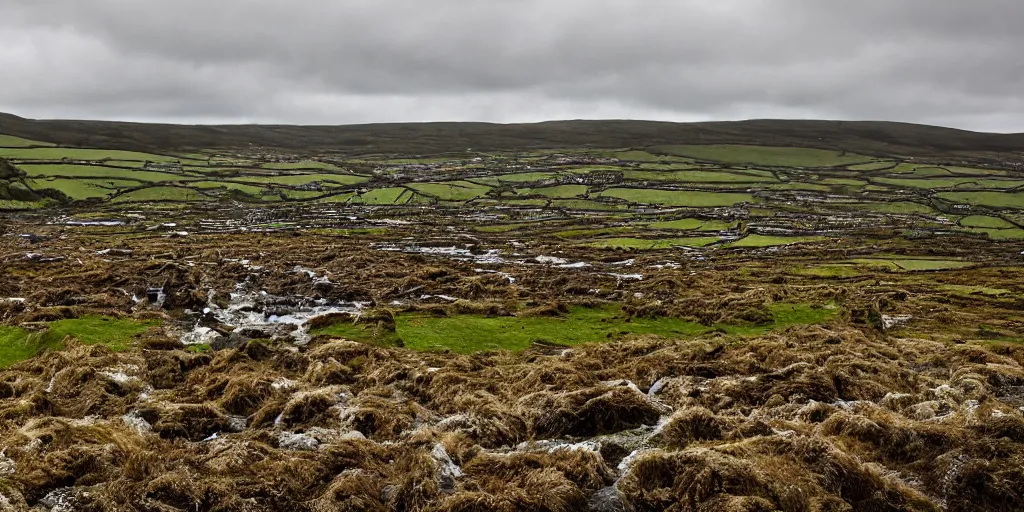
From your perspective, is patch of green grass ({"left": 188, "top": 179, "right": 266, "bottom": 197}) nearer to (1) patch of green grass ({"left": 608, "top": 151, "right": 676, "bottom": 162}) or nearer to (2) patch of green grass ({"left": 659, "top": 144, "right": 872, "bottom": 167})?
(1) patch of green grass ({"left": 608, "top": 151, "right": 676, "bottom": 162})

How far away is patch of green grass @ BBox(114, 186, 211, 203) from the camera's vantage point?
3401 inches

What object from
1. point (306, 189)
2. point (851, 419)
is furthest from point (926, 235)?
point (306, 189)

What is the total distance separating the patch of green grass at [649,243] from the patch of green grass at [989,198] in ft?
214

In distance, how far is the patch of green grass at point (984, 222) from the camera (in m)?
64.5

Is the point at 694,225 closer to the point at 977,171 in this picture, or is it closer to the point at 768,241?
the point at 768,241

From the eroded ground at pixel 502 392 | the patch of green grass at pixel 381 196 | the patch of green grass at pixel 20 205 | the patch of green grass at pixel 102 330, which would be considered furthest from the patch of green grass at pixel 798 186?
the patch of green grass at pixel 20 205

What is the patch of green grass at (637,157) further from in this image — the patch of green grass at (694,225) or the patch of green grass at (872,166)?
the patch of green grass at (694,225)

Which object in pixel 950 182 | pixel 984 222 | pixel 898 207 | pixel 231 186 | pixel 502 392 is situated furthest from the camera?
pixel 950 182

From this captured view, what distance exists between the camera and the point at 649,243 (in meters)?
50.9

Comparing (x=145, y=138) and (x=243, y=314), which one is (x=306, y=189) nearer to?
(x=243, y=314)

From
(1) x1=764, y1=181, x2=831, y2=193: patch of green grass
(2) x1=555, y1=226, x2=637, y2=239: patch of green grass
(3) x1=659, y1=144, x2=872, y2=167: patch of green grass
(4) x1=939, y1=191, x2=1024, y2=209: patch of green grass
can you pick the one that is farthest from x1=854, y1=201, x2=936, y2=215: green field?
(3) x1=659, y1=144, x2=872, y2=167: patch of green grass

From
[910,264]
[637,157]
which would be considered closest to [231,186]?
[910,264]

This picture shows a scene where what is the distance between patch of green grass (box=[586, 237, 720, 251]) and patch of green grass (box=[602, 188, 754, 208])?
32.2 meters

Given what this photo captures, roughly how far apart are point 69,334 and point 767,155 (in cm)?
18407
